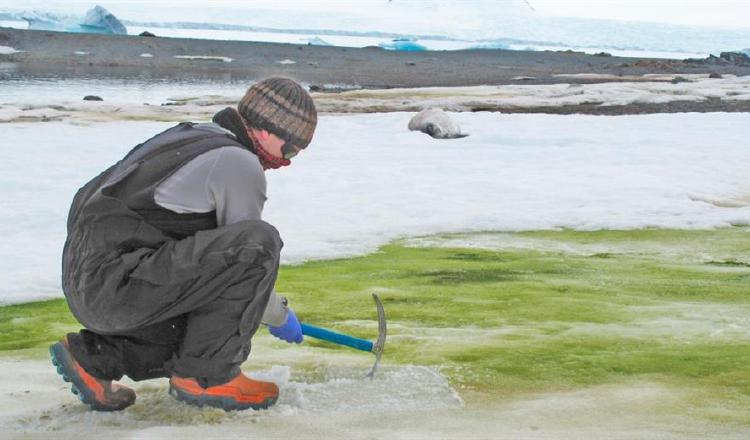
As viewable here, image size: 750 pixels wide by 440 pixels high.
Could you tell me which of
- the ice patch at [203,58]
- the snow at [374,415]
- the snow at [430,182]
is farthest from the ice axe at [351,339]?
the ice patch at [203,58]

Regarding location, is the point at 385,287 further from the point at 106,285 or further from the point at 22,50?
the point at 22,50

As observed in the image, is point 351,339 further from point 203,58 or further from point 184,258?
point 203,58

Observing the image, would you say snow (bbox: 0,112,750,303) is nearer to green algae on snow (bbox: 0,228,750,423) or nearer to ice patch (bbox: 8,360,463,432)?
green algae on snow (bbox: 0,228,750,423)

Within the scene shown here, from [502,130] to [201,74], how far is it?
26.0m

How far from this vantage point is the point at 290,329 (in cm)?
304

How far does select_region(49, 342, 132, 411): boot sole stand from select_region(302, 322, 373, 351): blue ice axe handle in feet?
2.02

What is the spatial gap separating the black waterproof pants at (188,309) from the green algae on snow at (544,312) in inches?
33.9

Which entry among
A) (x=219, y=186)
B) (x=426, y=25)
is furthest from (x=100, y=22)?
(x=219, y=186)

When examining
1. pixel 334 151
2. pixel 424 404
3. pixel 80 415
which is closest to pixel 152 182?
pixel 80 415

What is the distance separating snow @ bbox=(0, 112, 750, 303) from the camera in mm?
7059

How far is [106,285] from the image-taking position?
2.71 m

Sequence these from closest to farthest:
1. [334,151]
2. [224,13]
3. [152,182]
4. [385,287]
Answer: [152,182], [385,287], [334,151], [224,13]

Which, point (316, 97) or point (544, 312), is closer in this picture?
point (544, 312)

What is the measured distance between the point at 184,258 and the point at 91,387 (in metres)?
0.50
